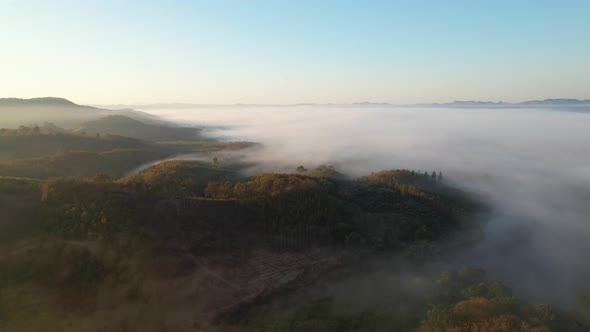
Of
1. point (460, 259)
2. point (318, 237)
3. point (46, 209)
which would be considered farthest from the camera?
point (460, 259)

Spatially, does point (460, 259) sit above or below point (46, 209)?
below

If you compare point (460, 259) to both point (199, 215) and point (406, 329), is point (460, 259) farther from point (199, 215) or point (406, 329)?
point (199, 215)

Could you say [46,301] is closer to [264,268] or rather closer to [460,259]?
[264,268]

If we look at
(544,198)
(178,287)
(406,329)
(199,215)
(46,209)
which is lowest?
(544,198)

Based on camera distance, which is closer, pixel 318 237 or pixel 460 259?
pixel 318 237

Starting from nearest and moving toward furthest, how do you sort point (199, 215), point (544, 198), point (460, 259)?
point (199, 215)
point (460, 259)
point (544, 198)

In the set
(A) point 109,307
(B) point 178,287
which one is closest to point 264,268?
(B) point 178,287

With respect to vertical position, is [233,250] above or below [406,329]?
above

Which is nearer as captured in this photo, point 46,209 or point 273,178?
point 46,209

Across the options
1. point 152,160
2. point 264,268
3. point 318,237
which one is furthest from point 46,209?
point 152,160
